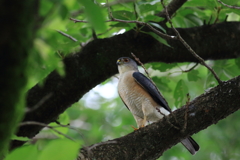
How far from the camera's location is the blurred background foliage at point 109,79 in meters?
1.40

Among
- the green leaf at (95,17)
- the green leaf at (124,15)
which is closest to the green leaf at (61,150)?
Answer: the green leaf at (95,17)

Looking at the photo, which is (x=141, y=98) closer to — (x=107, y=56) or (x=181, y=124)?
(x=107, y=56)

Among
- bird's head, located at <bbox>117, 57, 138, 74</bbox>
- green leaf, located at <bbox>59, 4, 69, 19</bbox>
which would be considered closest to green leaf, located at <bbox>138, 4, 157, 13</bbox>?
bird's head, located at <bbox>117, 57, 138, 74</bbox>

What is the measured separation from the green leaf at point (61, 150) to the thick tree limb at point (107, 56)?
2.48 metres

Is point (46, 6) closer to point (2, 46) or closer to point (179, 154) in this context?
point (2, 46)

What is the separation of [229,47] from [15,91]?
4148 millimetres

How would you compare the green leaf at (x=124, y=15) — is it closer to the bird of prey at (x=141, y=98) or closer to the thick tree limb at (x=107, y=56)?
the thick tree limb at (x=107, y=56)

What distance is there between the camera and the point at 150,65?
194 inches

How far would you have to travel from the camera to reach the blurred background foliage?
1397 millimetres

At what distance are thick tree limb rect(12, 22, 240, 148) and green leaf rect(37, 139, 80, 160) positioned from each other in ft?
8.13

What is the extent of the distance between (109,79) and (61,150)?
167 inches

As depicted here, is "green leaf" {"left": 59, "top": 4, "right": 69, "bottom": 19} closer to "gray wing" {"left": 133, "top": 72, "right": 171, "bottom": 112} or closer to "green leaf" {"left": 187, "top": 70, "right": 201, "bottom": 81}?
"green leaf" {"left": 187, "top": 70, "right": 201, "bottom": 81}

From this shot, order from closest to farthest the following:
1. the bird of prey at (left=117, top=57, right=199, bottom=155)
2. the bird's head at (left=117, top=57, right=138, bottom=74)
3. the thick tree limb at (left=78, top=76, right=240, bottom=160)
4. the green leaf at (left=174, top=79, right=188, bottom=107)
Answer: the thick tree limb at (left=78, top=76, right=240, bottom=160) → the green leaf at (left=174, top=79, right=188, bottom=107) → the bird of prey at (left=117, top=57, right=199, bottom=155) → the bird's head at (left=117, top=57, right=138, bottom=74)

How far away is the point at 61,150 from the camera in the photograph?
4.57 feet
